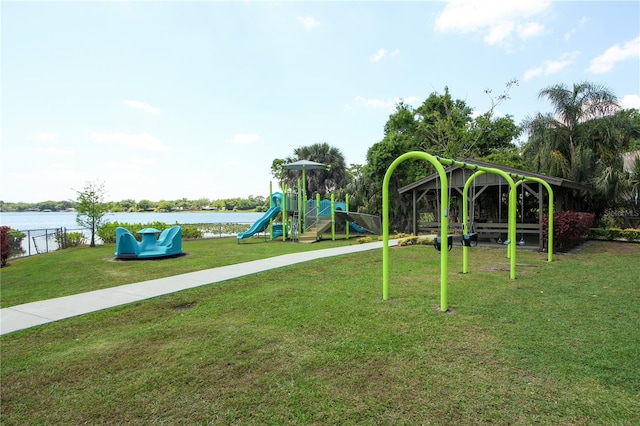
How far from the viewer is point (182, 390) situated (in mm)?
3139

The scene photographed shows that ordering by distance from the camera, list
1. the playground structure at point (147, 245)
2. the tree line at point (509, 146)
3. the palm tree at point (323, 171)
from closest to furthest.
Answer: the playground structure at point (147, 245) → the tree line at point (509, 146) → the palm tree at point (323, 171)

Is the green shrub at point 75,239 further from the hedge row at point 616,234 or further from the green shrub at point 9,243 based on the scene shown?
the hedge row at point 616,234

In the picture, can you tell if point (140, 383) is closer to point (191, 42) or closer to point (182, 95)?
point (191, 42)

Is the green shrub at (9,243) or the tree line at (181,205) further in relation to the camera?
the tree line at (181,205)

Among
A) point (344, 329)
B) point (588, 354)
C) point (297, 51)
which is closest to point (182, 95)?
point (297, 51)

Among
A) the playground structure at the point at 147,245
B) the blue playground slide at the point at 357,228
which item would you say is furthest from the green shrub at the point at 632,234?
the playground structure at the point at 147,245

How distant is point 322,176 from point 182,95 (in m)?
18.5

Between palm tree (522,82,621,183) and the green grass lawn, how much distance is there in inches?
489

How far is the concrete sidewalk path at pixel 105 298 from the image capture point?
17.4ft

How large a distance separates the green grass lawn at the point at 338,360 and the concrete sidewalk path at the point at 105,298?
42cm

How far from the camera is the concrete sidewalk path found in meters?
5.31

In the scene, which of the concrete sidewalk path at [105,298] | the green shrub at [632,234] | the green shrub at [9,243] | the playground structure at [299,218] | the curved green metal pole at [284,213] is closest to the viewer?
the concrete sidewalk path at [105,298]

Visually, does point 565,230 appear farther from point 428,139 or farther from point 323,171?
point 323,171

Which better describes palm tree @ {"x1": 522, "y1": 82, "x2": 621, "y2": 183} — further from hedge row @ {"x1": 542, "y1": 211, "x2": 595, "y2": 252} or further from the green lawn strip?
the green lawn strip
